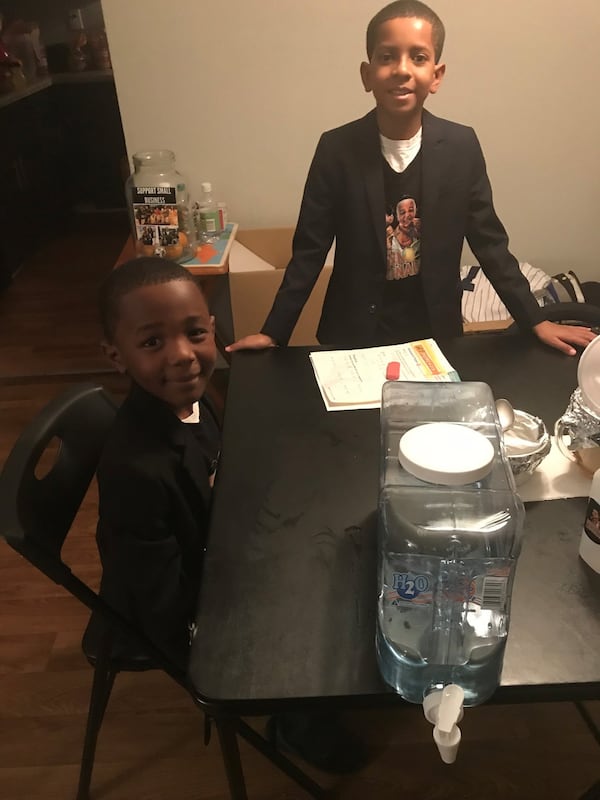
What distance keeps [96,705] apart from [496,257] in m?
1.23

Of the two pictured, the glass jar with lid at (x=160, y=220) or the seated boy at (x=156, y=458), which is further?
the glass jar with lid at (x=160, y=220)

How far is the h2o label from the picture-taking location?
652mm

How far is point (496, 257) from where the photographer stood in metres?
1.46

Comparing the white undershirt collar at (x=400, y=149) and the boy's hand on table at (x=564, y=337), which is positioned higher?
the white undershirt collar at (x=400, y=149)

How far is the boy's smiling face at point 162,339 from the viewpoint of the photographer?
3.27 feet

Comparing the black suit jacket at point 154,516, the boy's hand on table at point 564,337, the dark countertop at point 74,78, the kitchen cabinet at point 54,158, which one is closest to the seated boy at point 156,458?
the black suit jacket at point 154,516

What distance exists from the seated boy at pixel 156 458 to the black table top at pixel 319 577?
0.09m

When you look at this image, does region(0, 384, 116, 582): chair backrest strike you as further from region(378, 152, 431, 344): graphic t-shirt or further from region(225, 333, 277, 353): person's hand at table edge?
region(378, 152, 431, 344): graphic t-shirt

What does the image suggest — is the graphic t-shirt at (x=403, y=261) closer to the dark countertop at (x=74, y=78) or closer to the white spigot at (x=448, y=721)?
the white spigot at (x=448, y=721)

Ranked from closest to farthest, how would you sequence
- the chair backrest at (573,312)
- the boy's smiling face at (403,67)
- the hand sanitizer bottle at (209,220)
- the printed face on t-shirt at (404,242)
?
the boy's smiling face at (403,67) < the printed face on t-shirt at (404,242) < the chair backrest at (573,312) < the hand sanitizer bottle at (209,220)

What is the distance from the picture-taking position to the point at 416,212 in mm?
1521

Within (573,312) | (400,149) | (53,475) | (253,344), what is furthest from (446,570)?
(573,312)

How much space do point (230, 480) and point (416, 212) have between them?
33.8 inches

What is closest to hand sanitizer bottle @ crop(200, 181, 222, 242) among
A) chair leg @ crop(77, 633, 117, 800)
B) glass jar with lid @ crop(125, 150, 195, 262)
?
glass jar with lid @ crop(125, 150, 195, 262)
